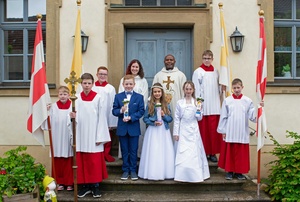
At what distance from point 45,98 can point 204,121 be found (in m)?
2.90

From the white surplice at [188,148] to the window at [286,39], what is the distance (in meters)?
2.68

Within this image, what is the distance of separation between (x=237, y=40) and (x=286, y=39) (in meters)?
1.24

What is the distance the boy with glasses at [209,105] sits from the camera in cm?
699

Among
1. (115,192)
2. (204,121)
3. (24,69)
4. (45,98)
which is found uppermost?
(24,69)

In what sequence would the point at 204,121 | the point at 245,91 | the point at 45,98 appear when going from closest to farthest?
the point at 45,98, the point at 204,121, the point at 245,91

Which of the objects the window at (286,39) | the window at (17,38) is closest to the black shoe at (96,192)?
the window at (17,38)

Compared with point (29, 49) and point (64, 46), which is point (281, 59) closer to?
point (64, 46)

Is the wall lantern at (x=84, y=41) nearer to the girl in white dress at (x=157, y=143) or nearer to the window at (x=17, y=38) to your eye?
the window at (x=17, y=38)

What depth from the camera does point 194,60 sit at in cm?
768

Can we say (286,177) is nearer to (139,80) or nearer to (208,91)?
(208,91)

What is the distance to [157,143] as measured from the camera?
6277 mm

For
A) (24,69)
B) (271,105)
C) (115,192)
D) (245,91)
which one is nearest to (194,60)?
(245,91)

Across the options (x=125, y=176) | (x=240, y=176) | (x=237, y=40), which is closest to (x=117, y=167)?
(x=125, y=176)

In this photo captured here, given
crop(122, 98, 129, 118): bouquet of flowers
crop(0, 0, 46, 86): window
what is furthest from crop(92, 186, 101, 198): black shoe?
crop(0, 0, 46, 86): window
